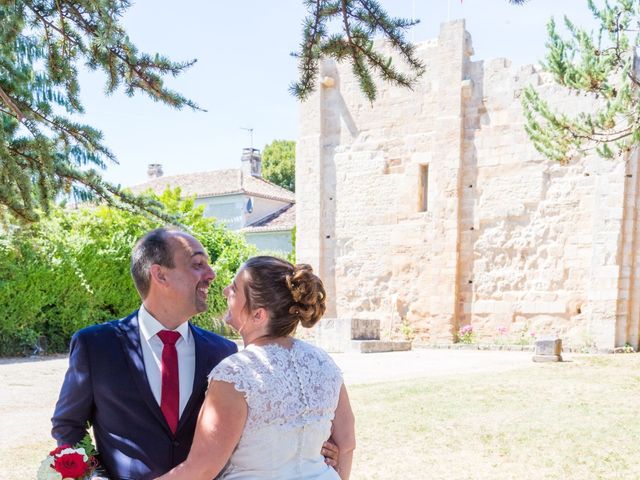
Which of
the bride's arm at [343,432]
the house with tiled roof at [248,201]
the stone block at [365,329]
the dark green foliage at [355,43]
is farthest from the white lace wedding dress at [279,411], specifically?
the house with tiled roof at [248,201]

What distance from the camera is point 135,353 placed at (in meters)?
2.23

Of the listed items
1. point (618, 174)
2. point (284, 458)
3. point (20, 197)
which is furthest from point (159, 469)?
point (618, 174)

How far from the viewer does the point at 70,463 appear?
6.44 feet

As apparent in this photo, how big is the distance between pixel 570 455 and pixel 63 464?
14.8ft

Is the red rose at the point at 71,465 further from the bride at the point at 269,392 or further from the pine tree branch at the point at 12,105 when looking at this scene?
the pine tree branch at the point at 12,105

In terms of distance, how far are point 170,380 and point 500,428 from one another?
4744 mm

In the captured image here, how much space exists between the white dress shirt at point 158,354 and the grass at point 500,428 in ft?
9.70

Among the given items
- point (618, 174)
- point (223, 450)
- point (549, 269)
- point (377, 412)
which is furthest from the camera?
point (549, 269)

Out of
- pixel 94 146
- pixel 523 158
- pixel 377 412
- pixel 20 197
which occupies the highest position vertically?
pixel 523 158

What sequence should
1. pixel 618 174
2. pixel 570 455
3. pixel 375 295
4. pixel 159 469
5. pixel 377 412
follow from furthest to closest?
1. pixel 375 295
2. pixel 618 174
3. pixel 377 412
4. pixel 570 455
5. pixel 159 469

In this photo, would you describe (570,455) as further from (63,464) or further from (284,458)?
(63,464)

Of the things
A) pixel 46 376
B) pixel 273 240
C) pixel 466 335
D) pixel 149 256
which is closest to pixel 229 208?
pixel 273 240

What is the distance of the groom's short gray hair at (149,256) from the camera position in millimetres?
2297

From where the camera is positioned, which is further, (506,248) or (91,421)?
(506,248)
